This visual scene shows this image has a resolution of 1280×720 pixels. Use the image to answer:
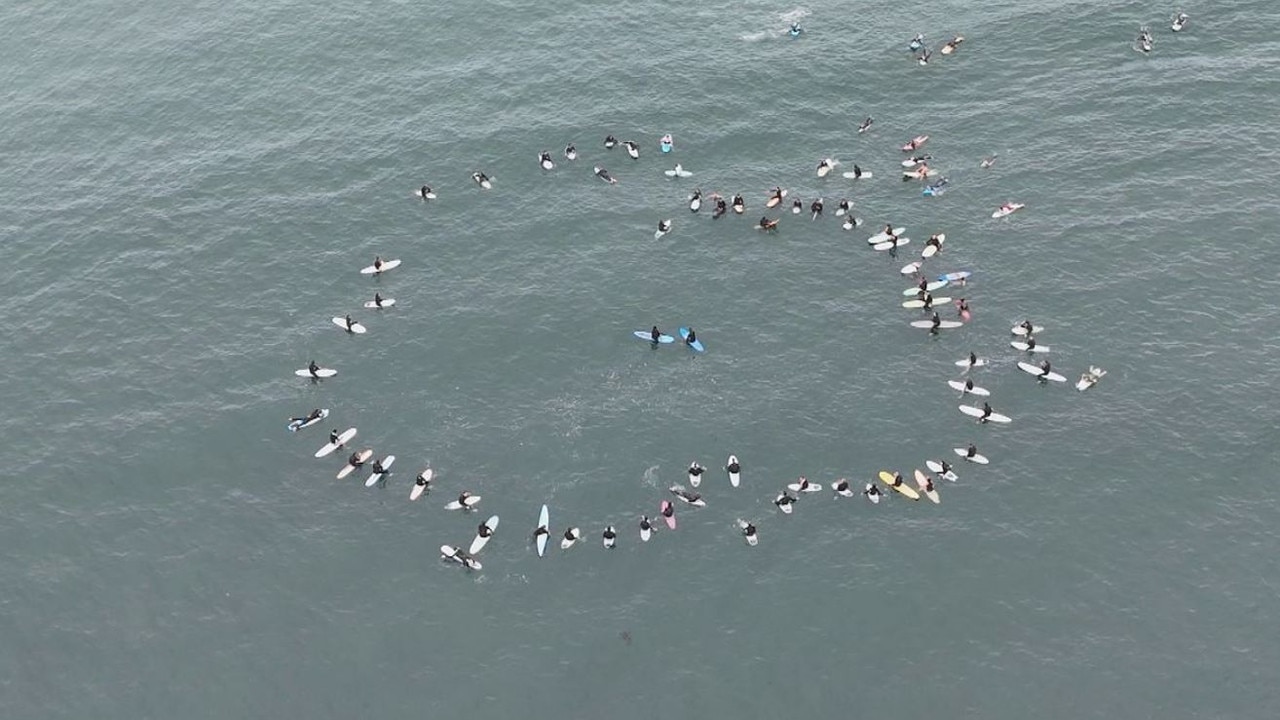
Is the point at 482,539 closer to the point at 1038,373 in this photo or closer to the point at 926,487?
the point at 926,487

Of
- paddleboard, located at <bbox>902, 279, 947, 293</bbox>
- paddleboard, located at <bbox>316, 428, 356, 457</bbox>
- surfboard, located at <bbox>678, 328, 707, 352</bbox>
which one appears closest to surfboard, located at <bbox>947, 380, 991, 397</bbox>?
paddleboard, located at <bbox>902, 279, 947, 293</bbox>

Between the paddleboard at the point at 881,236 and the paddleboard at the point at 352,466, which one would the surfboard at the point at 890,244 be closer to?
the paddleboard at the point at 881,236

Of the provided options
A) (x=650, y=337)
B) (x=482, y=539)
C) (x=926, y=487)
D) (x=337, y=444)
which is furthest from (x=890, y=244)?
(x=337, y=444)

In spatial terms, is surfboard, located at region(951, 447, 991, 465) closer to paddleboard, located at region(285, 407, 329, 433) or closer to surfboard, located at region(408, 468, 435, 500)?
surfboard, located at region(408, 468, 435, 500)

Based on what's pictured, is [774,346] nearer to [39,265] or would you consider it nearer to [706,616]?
[706,616]

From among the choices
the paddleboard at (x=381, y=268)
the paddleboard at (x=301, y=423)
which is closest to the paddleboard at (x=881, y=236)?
the paddleboard at (x=381, y=268)
